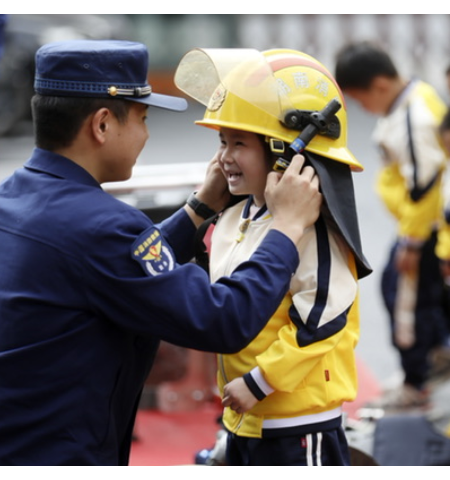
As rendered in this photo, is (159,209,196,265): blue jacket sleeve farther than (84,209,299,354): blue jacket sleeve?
Yes

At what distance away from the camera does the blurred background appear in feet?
14.8

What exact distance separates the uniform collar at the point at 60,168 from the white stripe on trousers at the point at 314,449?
88cm

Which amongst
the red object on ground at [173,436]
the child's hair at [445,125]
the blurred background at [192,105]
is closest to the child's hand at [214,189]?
the blurred background at [192,105]

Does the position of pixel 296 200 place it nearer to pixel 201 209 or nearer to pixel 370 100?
pixel 201 209

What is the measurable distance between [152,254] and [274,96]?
1.88ft

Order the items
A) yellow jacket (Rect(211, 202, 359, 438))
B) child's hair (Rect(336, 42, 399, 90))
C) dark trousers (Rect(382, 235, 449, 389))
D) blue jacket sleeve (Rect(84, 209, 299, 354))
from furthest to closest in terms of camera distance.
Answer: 1. dark trousers (Rect(382, 235, 449, 389))
2. child's hair (Rect(336, 42, 399, 90))
3. yellow jacket (Rect(211, 202, 359, 438))
4. blue jacket sleeve (Rect(84, 209, 299, 354))

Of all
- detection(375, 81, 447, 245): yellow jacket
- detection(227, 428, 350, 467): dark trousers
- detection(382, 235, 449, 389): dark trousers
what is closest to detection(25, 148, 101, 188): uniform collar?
detection(227, 428, 350, 467): dark trousers

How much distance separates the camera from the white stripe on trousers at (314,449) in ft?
8.50

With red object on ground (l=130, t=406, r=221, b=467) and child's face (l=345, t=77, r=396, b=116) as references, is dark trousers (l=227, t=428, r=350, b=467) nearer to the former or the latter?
red object on ground (l=130, t=406, r=221, b=467)

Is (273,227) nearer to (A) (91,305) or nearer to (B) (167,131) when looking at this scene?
(A) (91,305)

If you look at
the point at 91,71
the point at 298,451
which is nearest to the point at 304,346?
the point at 298,451

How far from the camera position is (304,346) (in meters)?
2.50

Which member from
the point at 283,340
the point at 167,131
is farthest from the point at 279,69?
the point at 167,131

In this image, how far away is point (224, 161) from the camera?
2645mm
